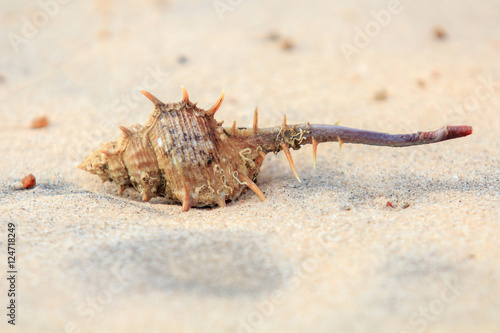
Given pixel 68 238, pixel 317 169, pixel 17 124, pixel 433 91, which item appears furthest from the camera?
pixel 433 91

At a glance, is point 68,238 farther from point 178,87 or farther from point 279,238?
point 178,87

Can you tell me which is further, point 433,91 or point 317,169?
point 433,91

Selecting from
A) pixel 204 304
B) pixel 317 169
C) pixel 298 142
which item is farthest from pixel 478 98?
pixel 204 304

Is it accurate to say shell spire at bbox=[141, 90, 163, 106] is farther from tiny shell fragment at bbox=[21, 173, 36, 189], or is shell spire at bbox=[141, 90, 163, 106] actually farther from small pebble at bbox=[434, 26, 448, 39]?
small pebble at bbox=[434, 26, 448, 39]

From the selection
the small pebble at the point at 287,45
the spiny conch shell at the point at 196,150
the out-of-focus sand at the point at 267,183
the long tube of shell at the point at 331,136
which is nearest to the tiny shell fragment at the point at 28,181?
the out-of-focus sand at the point at 267,183

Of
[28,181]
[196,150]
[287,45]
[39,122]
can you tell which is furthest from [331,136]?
[39,122]

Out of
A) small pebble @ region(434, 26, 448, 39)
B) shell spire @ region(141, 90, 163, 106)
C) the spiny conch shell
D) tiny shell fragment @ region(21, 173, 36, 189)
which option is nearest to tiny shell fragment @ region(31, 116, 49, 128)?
tiny shell fragment @ region(21, 173, 36, 189)

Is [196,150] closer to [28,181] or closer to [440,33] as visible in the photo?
[28,181]
